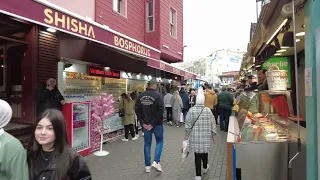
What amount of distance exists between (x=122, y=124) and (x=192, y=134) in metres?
4.77

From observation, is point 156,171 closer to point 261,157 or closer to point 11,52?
point 261,157

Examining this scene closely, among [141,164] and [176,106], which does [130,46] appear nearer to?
[141,164]

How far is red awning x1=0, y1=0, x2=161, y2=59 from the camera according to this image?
368 cm

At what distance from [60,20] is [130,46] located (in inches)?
100

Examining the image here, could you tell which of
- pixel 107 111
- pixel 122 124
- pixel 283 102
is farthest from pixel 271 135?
pixel 122 124

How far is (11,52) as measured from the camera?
23.4 feet

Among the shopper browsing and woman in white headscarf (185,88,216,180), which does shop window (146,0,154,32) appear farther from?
woman in white headscarf (185,88,216,180)

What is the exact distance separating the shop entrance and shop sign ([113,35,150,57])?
236 centimetres

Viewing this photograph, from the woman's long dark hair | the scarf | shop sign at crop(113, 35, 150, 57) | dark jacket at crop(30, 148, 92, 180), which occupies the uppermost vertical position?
shop sign at crop(113, 35, 150, 57)

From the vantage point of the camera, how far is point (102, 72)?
30.2ft

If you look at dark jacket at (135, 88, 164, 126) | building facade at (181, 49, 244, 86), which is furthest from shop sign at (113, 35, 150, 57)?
building facade at (181, 49, 244, 86)

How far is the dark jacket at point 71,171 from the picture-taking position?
2051mm

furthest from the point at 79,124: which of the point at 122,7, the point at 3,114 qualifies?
the point at 122,7

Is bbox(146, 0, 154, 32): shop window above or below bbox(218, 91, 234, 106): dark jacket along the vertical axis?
above
